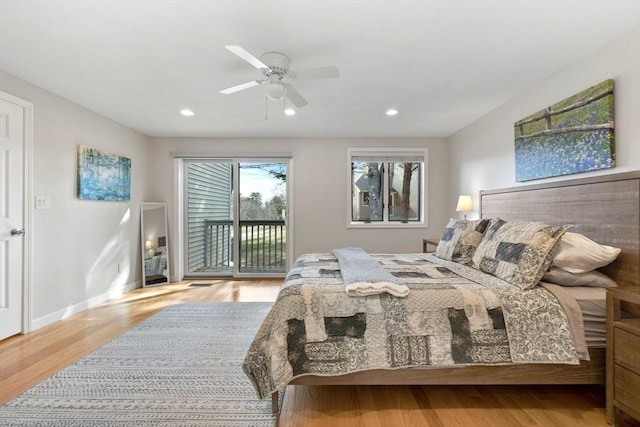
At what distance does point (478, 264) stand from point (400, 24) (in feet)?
5.93

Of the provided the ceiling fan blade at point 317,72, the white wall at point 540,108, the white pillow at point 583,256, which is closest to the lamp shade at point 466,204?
the white wall at point 540,108

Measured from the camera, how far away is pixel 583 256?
1875mm

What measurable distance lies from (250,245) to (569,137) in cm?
435

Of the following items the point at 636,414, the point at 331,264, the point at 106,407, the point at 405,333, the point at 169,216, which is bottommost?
the point at 106,407

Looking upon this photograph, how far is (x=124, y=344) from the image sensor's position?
8.44 ft

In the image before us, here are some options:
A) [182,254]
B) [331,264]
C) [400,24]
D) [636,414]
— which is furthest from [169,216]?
[636,414]

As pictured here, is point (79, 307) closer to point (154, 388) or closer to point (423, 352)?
point (154, 388)

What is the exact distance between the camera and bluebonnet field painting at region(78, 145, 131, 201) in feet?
11.5

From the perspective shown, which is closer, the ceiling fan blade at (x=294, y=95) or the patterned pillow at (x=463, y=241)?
the ceiling fan blade at (x=294, y=95)

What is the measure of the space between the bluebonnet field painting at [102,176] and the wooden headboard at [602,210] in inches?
185

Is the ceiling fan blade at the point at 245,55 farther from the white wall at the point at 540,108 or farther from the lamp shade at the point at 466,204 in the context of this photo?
the lamp shade at the point at 466,204

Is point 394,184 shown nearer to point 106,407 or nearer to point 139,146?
point 139,146

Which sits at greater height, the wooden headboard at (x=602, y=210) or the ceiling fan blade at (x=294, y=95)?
the ceiling fan blade at (x=294, y=95)

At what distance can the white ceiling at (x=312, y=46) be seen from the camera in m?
1.84
